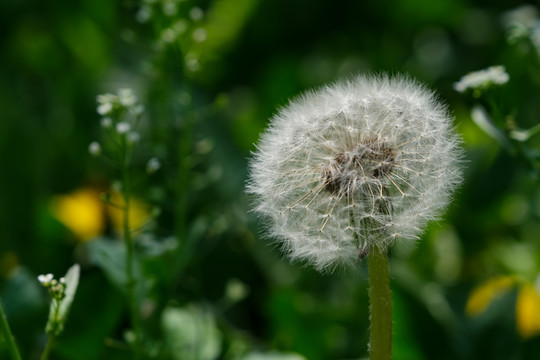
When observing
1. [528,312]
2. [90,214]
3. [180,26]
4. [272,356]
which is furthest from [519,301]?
[90,214]

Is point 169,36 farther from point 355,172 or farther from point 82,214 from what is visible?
point 82,214

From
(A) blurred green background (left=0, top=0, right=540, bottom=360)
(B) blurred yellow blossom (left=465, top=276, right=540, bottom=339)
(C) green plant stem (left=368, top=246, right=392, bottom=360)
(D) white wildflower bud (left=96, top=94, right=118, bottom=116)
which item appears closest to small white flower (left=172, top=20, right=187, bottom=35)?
(A) blurred green background (left=0, top=0, right=540, bottom=360)

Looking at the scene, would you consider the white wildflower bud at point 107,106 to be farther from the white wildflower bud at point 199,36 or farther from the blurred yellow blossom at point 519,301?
the blurred yellow blossom at point 519,301

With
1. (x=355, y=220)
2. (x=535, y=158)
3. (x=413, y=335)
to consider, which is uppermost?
(x=535, y=158)

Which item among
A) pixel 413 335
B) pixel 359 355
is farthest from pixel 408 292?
pixel 359 355

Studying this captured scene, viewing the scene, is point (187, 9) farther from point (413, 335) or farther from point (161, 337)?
point (413, 335)
